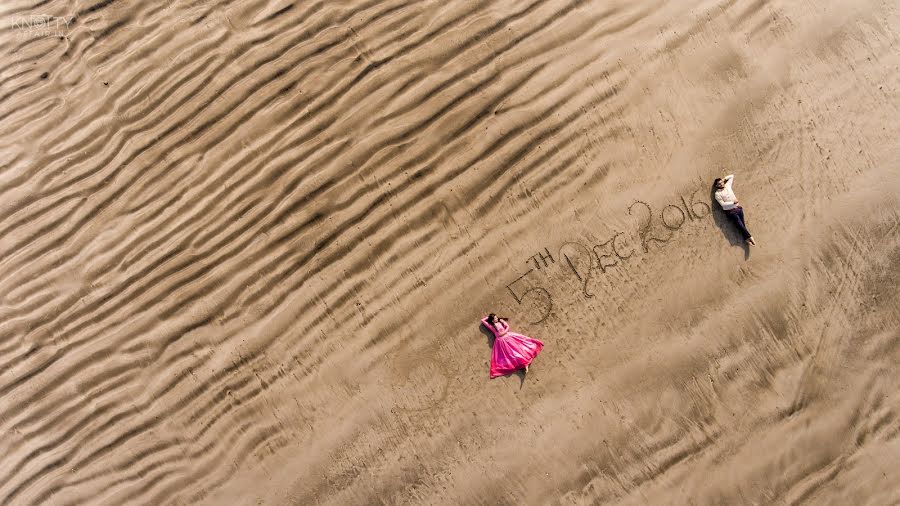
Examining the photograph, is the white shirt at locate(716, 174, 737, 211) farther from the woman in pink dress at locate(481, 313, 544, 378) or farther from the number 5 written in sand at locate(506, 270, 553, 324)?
the woman in pink dress at locate(481, 313, 544, 378)

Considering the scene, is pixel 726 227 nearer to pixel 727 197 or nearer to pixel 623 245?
pixel 727 197

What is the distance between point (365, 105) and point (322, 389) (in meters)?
2.53

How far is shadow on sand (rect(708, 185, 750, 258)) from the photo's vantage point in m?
3.73

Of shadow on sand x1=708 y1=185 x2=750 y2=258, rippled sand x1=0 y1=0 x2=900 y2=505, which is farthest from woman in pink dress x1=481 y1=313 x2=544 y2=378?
shadow on sand x1=708 y1=185 x2=750 y2=258

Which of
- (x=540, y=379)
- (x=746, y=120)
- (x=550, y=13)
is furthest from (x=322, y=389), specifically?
(x=746, y=120)

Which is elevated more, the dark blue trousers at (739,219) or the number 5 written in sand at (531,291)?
the number 5 written in sand at (531,291)

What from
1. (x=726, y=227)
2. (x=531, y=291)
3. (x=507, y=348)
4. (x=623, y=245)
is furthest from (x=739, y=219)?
(x=507, y=348)

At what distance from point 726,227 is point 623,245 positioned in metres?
0.93

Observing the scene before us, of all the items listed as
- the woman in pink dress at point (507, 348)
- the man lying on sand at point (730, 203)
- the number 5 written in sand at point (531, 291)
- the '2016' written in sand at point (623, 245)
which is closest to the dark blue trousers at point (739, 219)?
the man lying on sand at point (730, 203)

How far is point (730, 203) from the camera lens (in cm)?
363

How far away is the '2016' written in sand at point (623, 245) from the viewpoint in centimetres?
372

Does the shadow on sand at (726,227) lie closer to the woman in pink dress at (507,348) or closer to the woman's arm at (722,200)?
the woman's arm at (722,200)

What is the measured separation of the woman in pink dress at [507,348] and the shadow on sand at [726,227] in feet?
6.30

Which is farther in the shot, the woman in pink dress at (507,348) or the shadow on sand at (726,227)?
the shadow on sand at (726,227)
